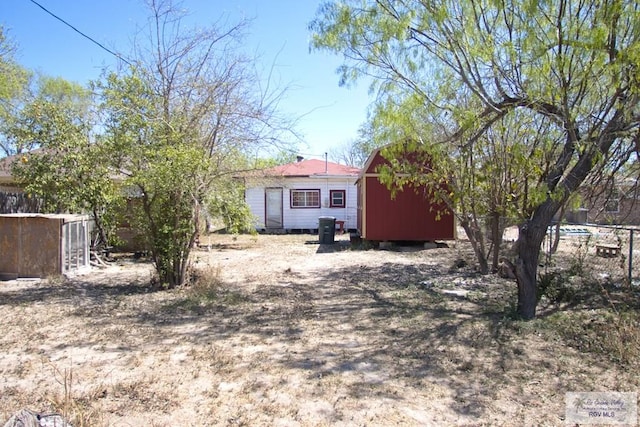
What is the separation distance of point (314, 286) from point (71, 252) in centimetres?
497

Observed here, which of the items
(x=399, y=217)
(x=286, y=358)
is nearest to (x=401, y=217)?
(x=399, y=217)

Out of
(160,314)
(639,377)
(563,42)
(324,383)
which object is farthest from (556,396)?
(160,314)

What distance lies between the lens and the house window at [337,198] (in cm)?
2030

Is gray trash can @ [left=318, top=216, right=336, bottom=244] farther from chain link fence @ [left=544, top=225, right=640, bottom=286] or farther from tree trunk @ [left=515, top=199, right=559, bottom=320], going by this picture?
tree trunk @ [left=515, top=199, right=559, bottom=320]

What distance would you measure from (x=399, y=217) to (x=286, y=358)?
10342 millimetres

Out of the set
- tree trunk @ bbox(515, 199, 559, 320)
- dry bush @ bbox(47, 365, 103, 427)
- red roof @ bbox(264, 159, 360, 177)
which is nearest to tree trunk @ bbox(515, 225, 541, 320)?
tree trunk @ bbox(515, 199, 559, 320)

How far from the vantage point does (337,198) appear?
20.4 metres

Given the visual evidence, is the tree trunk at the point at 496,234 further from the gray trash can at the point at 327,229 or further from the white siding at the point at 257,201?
the white siding at the point at 257,201

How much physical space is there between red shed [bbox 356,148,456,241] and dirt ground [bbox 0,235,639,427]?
20.8 feet

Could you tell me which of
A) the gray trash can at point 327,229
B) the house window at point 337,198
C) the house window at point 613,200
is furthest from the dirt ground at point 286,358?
the house window at point 337,198

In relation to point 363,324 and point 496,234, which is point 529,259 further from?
point 496,234

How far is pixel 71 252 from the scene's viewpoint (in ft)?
28.5

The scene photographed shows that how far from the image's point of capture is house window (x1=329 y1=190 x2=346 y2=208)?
20297mm

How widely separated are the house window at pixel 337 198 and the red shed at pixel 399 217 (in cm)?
628
